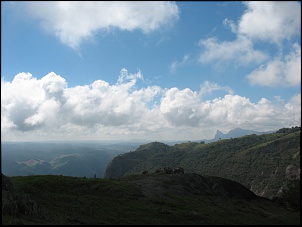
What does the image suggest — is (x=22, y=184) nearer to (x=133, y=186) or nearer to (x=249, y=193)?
(x=133, y=186)

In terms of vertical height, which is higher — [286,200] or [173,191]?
[173,191]

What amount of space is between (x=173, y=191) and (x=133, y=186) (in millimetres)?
10190

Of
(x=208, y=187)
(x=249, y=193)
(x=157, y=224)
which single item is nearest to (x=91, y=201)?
(x=157, y=224)

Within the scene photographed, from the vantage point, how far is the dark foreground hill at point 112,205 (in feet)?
104

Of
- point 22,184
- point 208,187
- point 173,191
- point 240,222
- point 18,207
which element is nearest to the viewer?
point 18,207

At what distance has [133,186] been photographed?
62.2 m

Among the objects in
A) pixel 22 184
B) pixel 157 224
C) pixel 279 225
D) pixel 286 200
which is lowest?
pixel 286 200

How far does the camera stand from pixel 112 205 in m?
44.9

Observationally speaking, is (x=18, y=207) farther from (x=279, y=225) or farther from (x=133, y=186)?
(x=279, y=225)

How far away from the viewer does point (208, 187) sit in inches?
3054

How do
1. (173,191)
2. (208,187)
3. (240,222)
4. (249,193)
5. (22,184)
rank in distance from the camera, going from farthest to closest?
(249,193), (208,187), (173,191), (22,184), (240,222)

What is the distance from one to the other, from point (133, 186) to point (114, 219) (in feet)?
85.3

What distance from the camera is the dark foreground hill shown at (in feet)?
104

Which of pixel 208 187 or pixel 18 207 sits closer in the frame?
pixel 18 207
